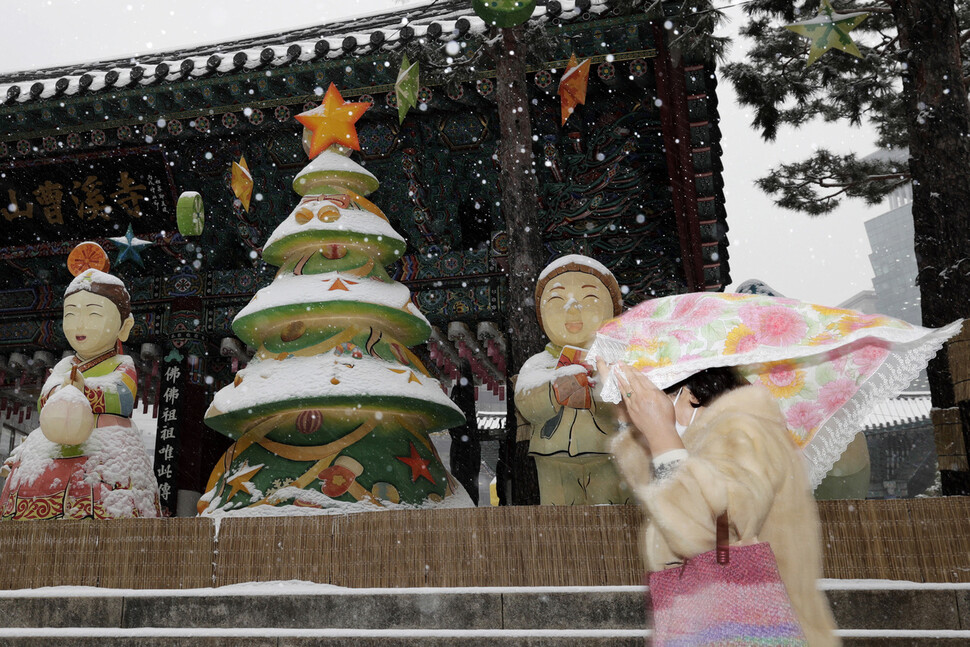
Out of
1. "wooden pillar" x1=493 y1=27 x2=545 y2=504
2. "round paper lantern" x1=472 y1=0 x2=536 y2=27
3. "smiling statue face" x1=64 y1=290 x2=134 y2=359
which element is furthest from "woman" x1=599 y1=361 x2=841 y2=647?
"smiling statue face" x1=64 y1=290 x2=134 y2=359

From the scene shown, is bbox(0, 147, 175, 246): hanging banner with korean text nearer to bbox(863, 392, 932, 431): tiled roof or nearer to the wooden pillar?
the wooden pillar

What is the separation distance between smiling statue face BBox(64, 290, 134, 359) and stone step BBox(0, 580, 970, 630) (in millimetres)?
1936

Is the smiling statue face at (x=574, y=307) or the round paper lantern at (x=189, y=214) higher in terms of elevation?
the round paper lantern at (x=189, y=214)

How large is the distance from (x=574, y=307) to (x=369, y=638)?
2.43m

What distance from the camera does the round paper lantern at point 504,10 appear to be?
539 centimetres

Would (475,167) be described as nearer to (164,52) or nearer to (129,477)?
(129,477)

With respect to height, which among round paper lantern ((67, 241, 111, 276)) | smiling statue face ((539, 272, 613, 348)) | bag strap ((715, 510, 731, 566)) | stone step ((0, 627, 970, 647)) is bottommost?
stone step ((0, 627, 970, 647))

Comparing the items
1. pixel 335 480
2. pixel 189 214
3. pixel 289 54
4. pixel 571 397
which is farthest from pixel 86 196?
pixel 571 397

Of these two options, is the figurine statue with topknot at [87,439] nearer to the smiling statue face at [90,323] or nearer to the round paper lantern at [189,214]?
the smiling statue face at [90,323]

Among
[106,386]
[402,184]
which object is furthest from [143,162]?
[106,386]

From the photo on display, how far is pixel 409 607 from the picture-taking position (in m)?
3.36

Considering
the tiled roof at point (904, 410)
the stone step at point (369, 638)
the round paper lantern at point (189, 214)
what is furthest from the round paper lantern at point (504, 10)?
the tiled roof at point (904, 410)

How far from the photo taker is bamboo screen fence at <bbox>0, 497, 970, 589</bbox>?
10.6 ft

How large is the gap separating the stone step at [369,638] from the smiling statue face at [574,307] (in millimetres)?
2123
